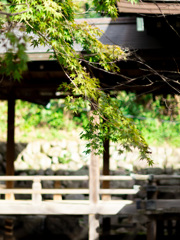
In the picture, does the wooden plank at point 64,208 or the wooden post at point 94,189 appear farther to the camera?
the wooden plank at point 64,208

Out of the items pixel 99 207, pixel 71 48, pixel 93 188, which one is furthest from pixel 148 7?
pixel 99 207

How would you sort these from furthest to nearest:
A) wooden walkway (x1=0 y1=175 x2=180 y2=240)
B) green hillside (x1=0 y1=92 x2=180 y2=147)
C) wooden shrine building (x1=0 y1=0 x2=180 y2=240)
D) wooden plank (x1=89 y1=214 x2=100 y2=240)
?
1. green hillside (x1=0 y1=92 x2=180 y2=147)
2. wooden plank (x1=89 y1=214 x2=100 y2=240)
3. wooden walkway (x1=0 y1=175 x2=180 y2=240)
4. wooden shrine building (x1=0 y1=0 x2=180 y2=240)

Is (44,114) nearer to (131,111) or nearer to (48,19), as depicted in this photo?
(131,111)

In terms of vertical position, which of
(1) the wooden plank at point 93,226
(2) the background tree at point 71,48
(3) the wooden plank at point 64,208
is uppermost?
(2) the background tree at point 71,48

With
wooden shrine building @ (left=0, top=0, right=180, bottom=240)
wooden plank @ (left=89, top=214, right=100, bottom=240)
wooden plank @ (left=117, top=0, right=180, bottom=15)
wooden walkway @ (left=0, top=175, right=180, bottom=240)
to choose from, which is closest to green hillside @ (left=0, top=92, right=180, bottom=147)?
wooden shrine building @ (left=0, top=0, right=180, bottom=240)

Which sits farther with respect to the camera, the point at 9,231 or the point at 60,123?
the point at 60,123

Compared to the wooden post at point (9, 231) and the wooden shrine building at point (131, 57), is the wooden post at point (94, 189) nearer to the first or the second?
the wooden shrine building at point (131, 57)

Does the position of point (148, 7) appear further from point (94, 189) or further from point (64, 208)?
point (64, 208)

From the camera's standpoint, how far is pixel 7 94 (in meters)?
10.2

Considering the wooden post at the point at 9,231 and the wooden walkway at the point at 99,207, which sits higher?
the wooden walkway at the point at 99,207

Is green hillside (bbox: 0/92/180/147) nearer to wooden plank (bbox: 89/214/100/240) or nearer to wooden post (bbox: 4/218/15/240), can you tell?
wooden post (bbox: 4/218/15/240)

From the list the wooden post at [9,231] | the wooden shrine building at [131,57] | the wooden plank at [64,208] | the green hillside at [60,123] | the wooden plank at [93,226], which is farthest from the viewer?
the green hillside at [60,123]

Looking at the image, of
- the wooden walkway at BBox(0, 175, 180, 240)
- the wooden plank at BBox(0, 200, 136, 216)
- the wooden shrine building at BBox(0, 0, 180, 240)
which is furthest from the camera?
the wooden plank at BBox(0, 200, 136, 216)

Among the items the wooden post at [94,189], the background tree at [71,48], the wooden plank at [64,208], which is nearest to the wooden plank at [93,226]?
the wooden post at [94,189]
